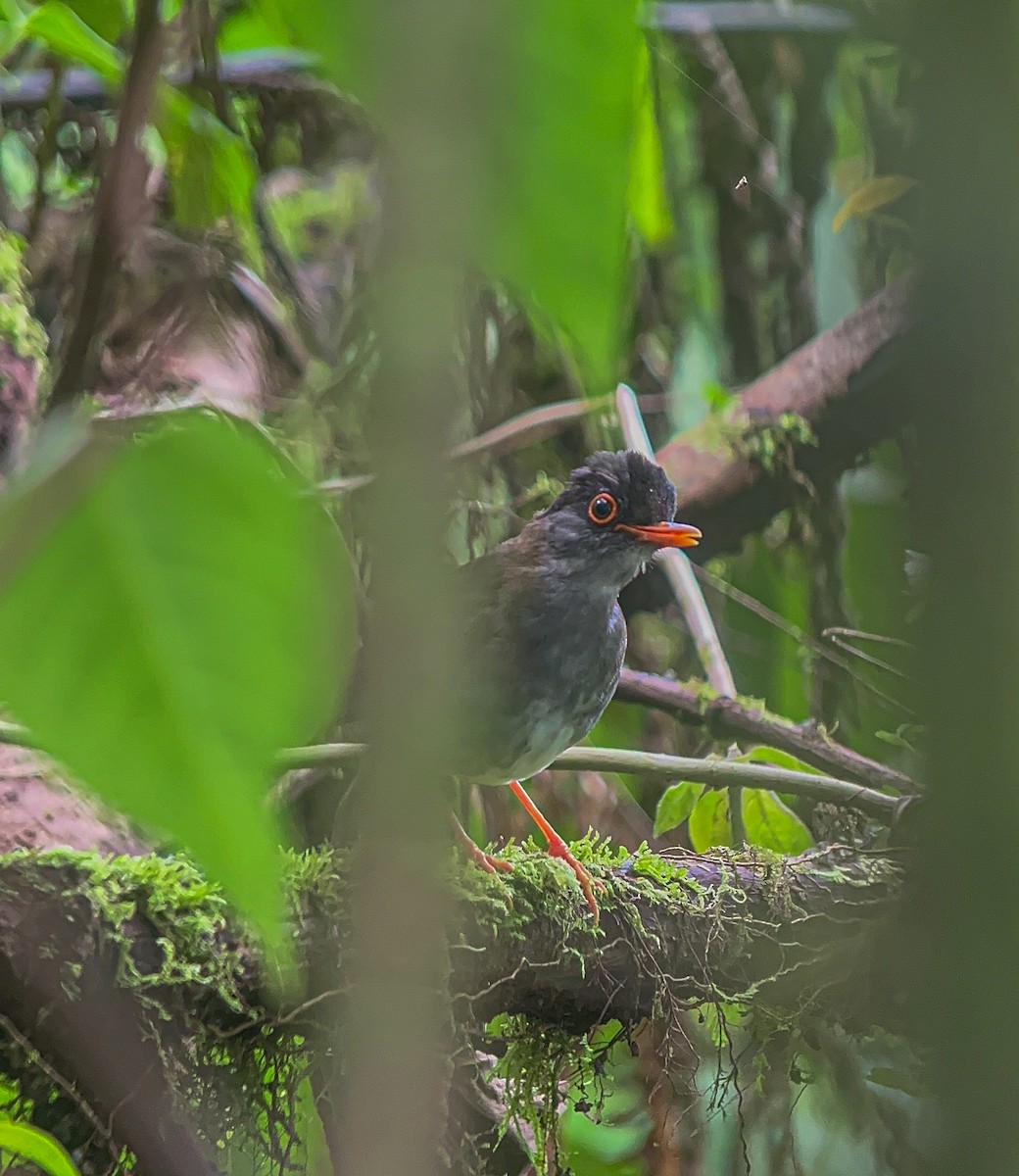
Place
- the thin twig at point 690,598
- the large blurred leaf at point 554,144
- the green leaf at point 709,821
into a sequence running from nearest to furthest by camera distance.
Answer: the large blurred leaf at point 554,144 < the green leaf at point 709,821 < the thin twig at point 690,598

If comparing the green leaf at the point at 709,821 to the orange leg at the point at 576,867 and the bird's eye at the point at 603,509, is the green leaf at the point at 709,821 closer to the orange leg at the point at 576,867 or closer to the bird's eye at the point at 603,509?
the orange leg at the point at 576,867

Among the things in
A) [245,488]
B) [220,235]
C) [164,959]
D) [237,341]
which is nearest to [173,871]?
[164,959]

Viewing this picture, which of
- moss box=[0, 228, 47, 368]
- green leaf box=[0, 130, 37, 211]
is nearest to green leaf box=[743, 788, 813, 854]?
moss box=[0, 228, 47, 368]

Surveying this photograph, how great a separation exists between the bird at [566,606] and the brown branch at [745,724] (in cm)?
22

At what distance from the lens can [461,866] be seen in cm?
77

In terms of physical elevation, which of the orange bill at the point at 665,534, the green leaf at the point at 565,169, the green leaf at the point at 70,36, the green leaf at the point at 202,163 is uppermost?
the green leaf at the point at 70,36

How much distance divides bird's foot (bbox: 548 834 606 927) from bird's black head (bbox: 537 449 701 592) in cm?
25

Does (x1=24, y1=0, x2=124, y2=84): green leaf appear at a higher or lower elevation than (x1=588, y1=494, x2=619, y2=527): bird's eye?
higher

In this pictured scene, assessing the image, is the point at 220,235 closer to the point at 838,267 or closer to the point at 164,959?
the point at 838,267

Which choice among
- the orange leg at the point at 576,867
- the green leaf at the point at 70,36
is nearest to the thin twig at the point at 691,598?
the orange leg at the point at 576,867

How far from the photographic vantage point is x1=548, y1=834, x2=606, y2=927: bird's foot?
0.88 metres

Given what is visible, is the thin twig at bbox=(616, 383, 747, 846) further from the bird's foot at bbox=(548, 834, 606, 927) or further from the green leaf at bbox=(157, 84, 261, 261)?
the green leaf at bbox=(157, 84, 261, 261)

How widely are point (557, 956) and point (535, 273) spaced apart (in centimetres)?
77

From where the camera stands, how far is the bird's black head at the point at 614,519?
38.1 inches
